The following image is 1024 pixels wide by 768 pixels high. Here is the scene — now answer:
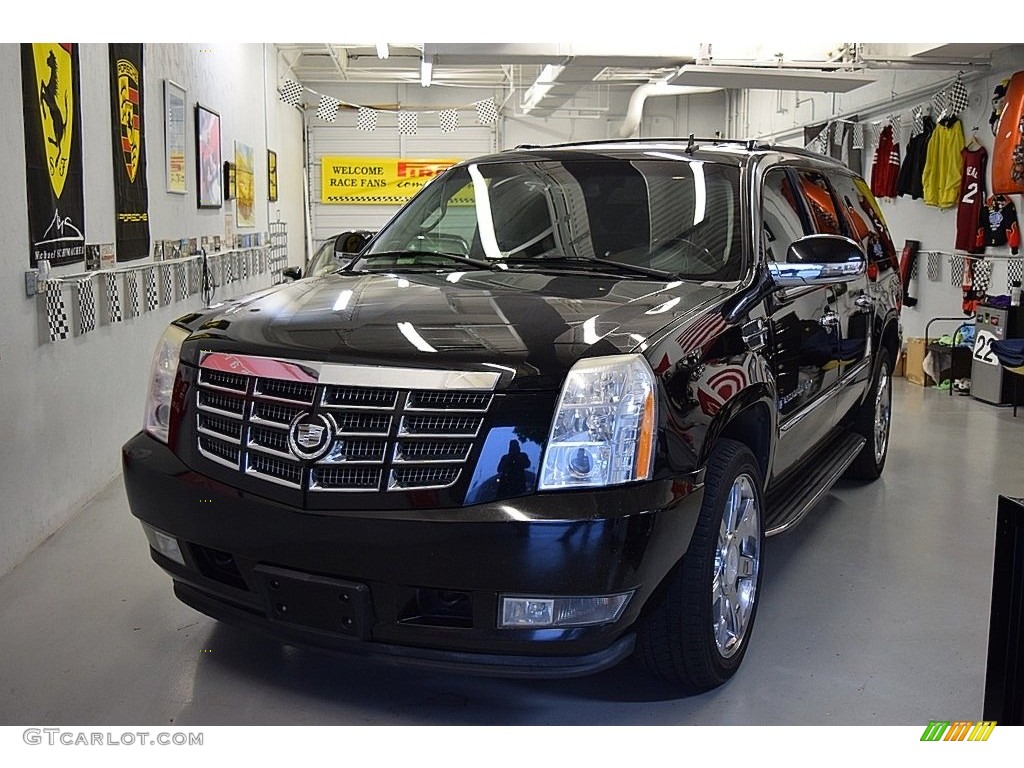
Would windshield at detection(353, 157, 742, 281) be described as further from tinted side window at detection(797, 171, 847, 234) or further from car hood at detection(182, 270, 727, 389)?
tinted side window at detection(797, 171, 847, 234)

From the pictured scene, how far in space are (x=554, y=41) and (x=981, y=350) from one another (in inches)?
171

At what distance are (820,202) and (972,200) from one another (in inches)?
217

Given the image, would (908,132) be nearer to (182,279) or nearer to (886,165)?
(886,165)

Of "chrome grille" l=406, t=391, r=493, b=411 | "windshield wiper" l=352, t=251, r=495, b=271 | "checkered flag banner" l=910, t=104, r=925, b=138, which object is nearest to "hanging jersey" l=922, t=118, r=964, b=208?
"checkered flag banner" l=910, t=104, r=925, b=138

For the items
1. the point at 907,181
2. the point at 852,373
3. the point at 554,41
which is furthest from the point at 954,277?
the point at 852,373

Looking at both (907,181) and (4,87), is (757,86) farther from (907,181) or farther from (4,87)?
(4,87)

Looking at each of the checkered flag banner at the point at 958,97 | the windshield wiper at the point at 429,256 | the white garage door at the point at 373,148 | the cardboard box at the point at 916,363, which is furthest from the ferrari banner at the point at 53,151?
the white garage door at the point at 373,148

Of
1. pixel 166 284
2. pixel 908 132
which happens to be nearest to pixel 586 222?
pixel 166 284

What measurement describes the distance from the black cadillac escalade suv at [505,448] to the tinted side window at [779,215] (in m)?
0.05

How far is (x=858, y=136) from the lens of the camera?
11570mm

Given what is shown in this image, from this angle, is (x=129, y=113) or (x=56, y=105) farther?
(x=129, y=113)

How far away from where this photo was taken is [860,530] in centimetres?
403

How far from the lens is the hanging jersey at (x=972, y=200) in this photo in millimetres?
8500

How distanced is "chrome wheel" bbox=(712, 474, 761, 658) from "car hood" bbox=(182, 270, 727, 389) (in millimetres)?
529
